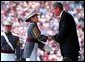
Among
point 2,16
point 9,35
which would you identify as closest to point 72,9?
point 2,16

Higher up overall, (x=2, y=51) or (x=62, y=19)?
(x=62, y=19)

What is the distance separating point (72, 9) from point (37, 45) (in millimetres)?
10446

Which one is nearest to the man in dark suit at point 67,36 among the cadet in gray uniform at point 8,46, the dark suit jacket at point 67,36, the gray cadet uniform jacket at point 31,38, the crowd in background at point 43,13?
the dark suit jacket at point 67,36

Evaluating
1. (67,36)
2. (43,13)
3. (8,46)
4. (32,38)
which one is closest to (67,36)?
(67,36)

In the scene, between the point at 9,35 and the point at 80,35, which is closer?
the point at 9,35

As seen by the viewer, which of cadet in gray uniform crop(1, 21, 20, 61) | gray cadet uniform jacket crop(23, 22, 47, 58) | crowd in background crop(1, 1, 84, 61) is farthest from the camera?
crowd in background crop(1, 1, 84, 61)

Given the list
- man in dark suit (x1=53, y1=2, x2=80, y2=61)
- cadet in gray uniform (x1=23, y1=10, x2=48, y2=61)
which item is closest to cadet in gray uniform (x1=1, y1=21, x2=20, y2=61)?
cadet in gray uniform (x1=23, y1=10, x2=48, y2=61)

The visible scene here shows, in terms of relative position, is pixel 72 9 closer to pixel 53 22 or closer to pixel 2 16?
pixel 53 22

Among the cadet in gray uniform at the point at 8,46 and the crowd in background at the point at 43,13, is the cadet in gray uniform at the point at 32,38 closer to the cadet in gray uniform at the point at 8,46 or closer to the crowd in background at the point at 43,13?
the cadet in gray uniform at the point at 8,46

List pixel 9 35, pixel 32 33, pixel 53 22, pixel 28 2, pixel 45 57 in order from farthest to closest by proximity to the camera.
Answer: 1. pixel 28 2
2. pixel 53 22
3. pixel 45 57
4. pixel 9 35
5. pixel 32 33

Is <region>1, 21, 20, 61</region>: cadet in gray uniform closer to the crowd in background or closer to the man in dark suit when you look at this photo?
the man in dark suit

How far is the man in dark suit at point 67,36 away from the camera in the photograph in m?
7.34

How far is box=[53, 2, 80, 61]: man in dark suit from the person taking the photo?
24.1 ft

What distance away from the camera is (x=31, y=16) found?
7375 mm
